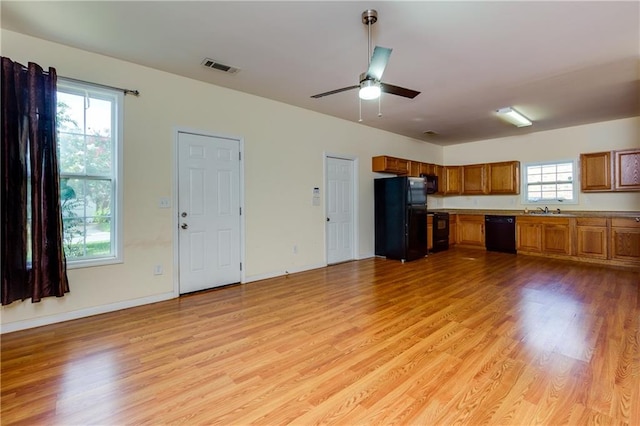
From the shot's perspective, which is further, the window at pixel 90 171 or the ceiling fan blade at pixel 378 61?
the window at pixel 90 171

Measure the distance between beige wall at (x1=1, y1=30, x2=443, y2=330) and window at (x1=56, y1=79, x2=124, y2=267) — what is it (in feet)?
0.34

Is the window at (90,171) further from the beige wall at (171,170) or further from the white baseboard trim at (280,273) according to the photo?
A: the white baseboard trim at (280,273)

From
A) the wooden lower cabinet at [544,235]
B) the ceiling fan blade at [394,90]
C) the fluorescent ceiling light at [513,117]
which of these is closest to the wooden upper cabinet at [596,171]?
the wooden lower cabinet at [544,235]

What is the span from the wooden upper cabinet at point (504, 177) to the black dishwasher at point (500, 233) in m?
0.73

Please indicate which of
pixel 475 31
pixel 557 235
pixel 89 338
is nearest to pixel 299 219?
pixel 89 338

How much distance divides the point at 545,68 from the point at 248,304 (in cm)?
437

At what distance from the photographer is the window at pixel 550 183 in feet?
20.6

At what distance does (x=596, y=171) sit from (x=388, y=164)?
3.96 m

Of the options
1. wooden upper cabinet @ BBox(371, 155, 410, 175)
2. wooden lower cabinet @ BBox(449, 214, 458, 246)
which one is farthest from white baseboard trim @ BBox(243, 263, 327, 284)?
wooden lower cabinet @ BBox(449, 214, 458, 246)

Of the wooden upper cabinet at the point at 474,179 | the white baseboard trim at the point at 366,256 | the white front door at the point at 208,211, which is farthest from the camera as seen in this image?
the wooden upper cabinet at the point at 474,179

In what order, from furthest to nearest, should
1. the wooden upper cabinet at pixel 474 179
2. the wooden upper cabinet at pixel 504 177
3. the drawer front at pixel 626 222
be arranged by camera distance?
1. the wooden upper cabinet at pixel 474 179
2. the wooden upper cabinet at pixel 504 177
3. the drawer front at pixel 626 222

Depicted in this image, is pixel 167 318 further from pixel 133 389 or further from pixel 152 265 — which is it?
pixel 133 389

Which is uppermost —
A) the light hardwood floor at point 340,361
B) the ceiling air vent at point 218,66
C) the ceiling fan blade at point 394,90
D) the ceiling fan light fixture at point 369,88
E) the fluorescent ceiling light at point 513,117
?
the ceiling air vent at point 218,66

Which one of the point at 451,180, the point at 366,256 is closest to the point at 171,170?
the point at 366,256
